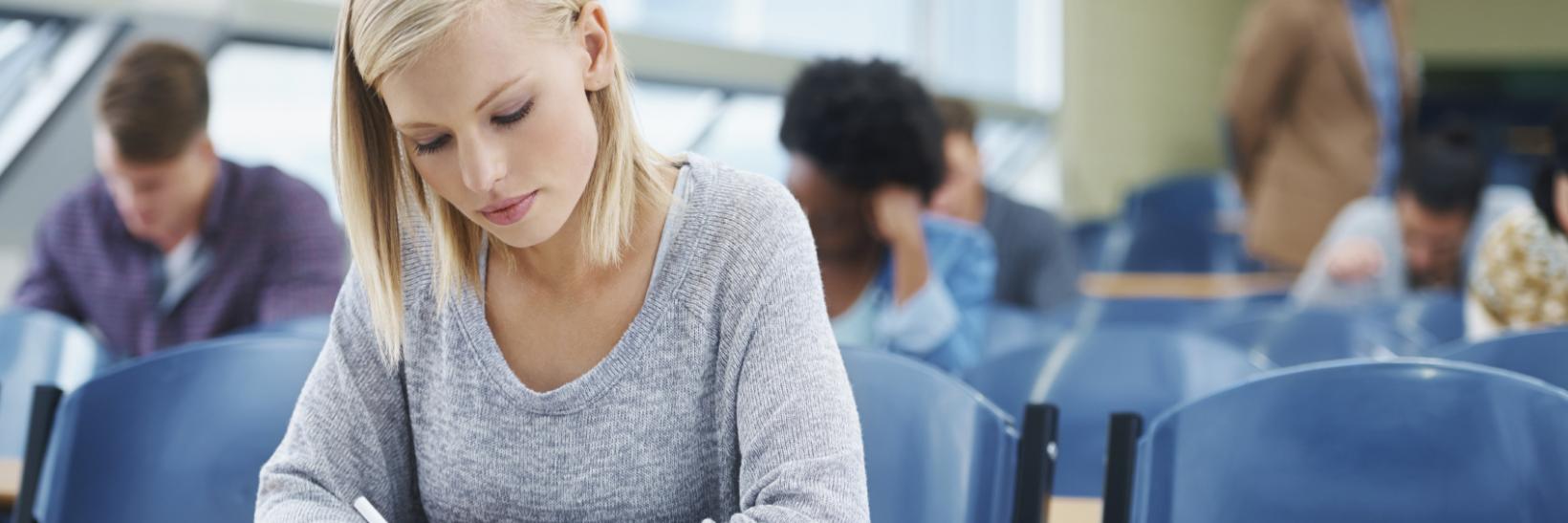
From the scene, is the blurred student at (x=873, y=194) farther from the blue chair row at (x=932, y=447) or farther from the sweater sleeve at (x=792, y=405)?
the sweater sleeve at (x=792, y=405)

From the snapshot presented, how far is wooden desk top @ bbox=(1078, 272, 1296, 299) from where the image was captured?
201 inches

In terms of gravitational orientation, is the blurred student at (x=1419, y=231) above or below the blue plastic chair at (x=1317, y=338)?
above

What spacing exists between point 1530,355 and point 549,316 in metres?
1.43

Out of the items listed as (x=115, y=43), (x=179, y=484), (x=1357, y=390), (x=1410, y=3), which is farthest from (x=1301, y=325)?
(x=1410, y=3)

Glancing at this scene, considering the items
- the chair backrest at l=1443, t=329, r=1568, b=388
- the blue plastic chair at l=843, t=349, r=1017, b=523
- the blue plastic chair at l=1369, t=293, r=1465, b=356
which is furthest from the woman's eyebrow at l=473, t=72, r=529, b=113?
the blue plastic chair at l=1369, t=293, r=1465, b=356

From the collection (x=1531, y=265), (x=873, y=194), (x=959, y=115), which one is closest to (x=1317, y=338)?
(x=1531, y=265)

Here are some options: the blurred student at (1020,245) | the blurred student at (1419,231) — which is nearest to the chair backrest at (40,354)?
the blurred student at (1020,245)

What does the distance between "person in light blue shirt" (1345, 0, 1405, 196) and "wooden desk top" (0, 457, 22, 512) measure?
3.71m

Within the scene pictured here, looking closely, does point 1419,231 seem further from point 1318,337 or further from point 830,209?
point 830,209

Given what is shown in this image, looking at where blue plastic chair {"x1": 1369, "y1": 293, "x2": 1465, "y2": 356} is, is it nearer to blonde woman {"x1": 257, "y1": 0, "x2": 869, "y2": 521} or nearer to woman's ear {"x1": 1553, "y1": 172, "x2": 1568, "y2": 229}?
woman's ear {"x1": 1553, "y1": 172, "x2": 1568, "y2": 229}

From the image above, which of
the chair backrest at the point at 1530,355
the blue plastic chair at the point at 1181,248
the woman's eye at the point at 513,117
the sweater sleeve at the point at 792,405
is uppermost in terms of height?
the blue plastic chair at the point at 1181,248

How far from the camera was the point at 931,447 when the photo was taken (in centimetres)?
167

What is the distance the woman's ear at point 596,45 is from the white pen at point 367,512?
0.42m

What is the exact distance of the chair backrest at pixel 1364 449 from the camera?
59.0 inches
